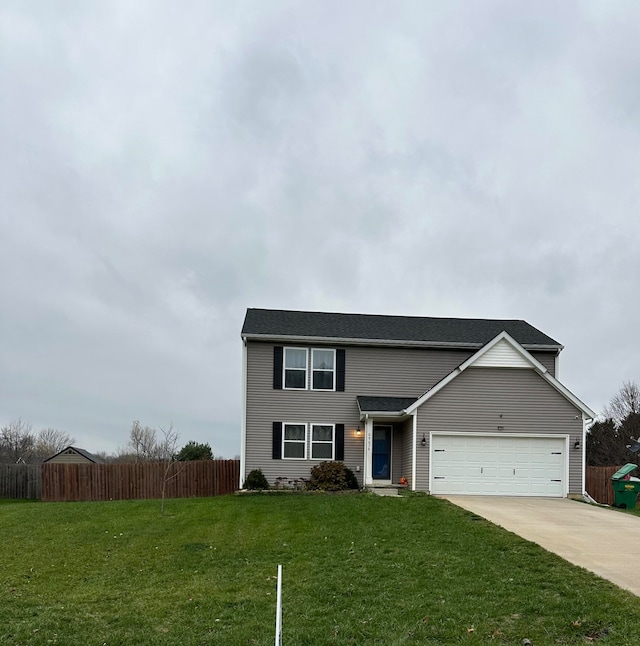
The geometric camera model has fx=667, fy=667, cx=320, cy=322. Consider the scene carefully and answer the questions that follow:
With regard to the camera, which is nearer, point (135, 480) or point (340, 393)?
point (340, 393)

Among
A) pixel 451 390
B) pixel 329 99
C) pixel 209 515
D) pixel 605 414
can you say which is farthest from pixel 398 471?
pixel 605 414

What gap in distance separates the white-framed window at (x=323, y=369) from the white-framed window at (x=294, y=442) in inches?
59.2

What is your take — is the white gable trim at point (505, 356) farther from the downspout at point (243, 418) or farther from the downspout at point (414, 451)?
the downspout at point (243, 418)

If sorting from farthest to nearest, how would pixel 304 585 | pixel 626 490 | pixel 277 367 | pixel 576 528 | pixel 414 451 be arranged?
pixel 277 367 → pixel 414 451 → pixel 626 490 → pixel 576 528 → pixel 304 585

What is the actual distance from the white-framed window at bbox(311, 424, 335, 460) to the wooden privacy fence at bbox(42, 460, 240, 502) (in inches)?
140

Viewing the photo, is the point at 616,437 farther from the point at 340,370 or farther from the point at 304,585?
the point at 304,585

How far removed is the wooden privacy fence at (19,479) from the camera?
1121 inches

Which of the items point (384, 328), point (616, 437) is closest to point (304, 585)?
point (384, 328)

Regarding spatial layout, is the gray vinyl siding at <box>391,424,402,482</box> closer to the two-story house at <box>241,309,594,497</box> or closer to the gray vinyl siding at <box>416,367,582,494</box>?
the two-story house at <box>241,309,594,497</box>

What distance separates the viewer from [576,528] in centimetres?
1345

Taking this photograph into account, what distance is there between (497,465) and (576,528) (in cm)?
679

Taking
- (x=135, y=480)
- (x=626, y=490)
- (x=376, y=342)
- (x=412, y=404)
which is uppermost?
(x=376, y=342)

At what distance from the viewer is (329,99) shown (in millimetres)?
16422

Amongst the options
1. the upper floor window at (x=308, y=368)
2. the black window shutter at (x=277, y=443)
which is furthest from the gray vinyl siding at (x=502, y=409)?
the black window shutter at (x=277, y=443)
